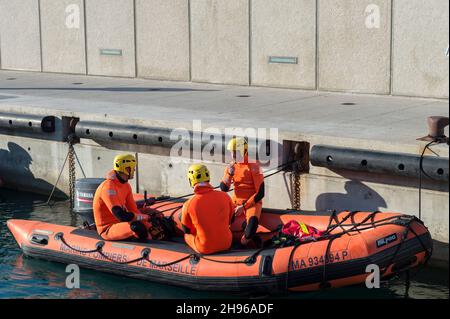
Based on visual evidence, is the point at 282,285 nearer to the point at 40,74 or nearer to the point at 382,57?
the point at 382,57

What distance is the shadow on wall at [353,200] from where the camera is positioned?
12344 mm

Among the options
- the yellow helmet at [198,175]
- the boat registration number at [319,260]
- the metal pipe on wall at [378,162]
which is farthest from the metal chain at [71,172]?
the boat registration number at [319,260]

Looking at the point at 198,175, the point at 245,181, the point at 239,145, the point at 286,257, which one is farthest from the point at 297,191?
the point at 198,175

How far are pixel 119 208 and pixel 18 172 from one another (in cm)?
590

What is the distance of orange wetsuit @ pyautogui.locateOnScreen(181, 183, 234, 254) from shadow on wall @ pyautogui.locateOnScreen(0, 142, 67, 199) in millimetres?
5969

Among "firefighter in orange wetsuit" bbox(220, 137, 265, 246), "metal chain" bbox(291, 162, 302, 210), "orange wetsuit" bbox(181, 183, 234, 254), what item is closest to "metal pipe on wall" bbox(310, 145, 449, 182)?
"metal chain" bbox(291, 162, 302, 210)

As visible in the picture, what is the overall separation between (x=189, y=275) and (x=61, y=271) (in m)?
2.06

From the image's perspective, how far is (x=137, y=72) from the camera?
1972cm

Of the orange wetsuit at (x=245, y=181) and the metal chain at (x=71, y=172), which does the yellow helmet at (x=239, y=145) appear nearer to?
the orange wetsuit at (x=245, y=181)

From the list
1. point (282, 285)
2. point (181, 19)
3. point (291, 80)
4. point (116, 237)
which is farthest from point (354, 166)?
point (181, 19)

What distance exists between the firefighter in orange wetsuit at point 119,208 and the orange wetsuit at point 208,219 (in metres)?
0.85

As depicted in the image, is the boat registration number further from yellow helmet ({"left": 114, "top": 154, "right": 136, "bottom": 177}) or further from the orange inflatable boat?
yellow helmet ({"left": 114, "top": 154, "right": 136, "bottom": 177})

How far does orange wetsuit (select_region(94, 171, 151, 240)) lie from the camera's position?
1149 centimetres

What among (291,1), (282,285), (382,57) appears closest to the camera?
(282,285)
